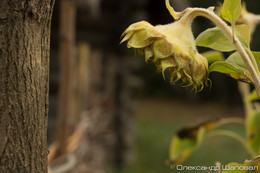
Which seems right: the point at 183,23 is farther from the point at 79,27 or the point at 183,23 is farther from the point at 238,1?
the point at 79,27

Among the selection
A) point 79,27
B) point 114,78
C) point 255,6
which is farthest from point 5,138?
point 255,6

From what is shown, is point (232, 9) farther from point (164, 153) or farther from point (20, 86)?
point (164, 153)

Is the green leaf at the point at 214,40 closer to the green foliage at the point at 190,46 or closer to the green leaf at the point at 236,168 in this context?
the green foliage at the point at 190,46

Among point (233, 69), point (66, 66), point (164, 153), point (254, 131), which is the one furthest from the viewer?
point (164, 153)

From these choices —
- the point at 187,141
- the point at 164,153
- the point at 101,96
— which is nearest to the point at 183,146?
the point at 187,141

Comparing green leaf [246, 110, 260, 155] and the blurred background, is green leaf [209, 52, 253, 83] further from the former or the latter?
green leaf [246, 110, 260, 155]

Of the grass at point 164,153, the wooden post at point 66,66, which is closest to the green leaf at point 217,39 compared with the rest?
the wooden post at point 66,66
